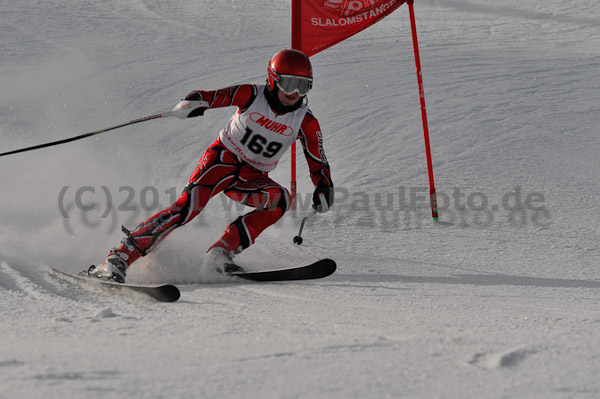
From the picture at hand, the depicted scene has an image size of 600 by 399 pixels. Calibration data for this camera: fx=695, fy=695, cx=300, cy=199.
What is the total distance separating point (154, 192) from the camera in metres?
6.95

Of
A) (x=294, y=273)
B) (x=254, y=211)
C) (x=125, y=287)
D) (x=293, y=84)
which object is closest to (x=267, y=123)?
(x=293, y=84)

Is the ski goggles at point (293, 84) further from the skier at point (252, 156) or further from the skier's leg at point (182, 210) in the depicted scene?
the skier's leg at point (182, 210)

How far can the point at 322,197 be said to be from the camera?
469cm

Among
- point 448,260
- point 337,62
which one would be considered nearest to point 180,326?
point 448,260

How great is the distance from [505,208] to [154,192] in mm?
3373

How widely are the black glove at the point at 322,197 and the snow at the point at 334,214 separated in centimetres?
44

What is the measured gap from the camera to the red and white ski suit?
4562 millimetres

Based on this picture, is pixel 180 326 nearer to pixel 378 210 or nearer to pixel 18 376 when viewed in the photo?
pixel 18 376

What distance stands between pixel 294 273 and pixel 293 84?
1.22 meters

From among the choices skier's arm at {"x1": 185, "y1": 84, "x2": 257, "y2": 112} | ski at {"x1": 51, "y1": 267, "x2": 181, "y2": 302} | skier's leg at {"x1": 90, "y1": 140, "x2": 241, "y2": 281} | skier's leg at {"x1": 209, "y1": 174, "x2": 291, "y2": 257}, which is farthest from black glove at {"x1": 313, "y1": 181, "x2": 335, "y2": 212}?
ski at {"x1": 51, "y1": 267, "x2": 181, "y2": 302}

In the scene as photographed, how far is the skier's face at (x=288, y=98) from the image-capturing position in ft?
15.0

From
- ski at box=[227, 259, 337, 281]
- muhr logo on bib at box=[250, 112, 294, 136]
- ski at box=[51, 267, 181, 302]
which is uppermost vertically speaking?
muhr logo on bib at box=[250, 112, 294, 136]

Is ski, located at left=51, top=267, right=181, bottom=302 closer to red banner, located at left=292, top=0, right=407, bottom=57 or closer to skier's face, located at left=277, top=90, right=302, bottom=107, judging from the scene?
skier's face, located at left=277, top=90, right=302, bottom=107

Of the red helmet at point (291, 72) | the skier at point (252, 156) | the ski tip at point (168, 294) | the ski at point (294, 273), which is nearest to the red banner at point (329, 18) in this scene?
the skier at point (252, 156)
